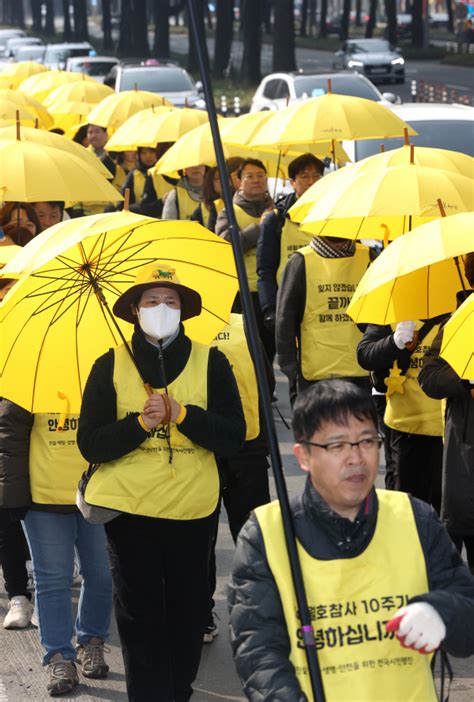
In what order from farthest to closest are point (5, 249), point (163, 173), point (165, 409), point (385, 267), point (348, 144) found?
point (348, 144) → point (163, 173) → point (5, 249) → point (385, 267) → point (165, 409)

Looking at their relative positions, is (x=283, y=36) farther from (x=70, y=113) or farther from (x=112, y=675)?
(x=112, y=675)

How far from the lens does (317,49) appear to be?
8712 centimetres

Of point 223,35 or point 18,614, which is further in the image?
point 223,35

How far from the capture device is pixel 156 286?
539 centimetres

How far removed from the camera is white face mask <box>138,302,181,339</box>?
5.36m

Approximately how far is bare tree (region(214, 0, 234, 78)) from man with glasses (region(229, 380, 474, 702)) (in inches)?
1910

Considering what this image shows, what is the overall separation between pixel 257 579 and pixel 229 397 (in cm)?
175

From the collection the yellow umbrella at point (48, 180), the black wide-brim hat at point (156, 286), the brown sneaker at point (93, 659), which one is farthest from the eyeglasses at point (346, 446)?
the yellow umbrella at point (48, 180)

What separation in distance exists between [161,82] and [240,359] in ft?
81.6

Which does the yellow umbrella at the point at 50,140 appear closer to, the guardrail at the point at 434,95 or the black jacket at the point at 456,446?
the black jacket at the point at 456,446

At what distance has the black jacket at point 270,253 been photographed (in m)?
9.57

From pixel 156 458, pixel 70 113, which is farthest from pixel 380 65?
pixel 156 458

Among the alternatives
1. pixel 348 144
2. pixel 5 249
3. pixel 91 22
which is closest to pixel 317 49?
pixel 91 22

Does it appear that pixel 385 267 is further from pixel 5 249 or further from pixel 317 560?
pixel 317 560
